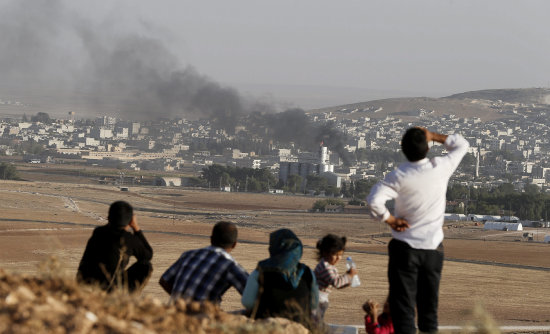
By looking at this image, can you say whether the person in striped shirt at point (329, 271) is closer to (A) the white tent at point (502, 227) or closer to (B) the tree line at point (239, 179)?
(A) the white tent at point (502, 227)

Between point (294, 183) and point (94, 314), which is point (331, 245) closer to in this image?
point (94, 314)

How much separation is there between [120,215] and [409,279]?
74.6 inches

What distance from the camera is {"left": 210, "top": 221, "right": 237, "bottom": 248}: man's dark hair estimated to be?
5680 mm

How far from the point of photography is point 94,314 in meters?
4.03

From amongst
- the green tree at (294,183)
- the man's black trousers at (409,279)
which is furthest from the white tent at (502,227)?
the man's black trousers at (409,279)

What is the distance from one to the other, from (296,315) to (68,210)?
43171 millimetres

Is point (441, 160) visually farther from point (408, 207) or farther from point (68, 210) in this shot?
point (68, 210)

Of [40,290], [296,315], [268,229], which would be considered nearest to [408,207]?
[296,315]

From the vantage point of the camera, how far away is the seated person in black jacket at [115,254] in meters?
5.86

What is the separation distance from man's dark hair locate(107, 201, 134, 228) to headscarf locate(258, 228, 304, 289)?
104 centimetres

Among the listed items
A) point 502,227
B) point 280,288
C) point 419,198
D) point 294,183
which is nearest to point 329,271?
point 280,288

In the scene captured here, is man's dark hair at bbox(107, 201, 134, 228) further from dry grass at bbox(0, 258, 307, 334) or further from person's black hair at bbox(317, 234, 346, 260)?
person's black hair at bbox(317, 234, 346, 260)

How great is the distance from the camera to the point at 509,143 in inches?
7382

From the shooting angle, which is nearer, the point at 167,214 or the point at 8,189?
the point at 167,214
